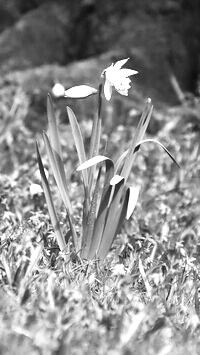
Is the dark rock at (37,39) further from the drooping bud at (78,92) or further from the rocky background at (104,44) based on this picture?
the drooping bud at (78,92)

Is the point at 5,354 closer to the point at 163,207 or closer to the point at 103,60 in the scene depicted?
the point at 163,207

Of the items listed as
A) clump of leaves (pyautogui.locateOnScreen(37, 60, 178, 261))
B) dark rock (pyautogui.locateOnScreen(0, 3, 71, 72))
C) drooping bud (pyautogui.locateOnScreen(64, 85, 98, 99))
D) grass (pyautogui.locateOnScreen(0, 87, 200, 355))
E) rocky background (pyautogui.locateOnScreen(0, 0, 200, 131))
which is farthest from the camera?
dark rock (pyautogui.locateOnScreen(0, 3, 71, 72))

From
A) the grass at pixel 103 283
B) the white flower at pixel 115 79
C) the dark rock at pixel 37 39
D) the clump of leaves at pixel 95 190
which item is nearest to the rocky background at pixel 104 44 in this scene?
the dark rock at pixel 37 39

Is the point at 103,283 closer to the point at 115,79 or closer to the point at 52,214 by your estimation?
the point at 52,214

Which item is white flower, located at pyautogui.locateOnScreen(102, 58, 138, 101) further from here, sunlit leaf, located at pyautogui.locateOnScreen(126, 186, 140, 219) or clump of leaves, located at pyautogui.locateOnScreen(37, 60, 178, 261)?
sunlit leaf, located at pyautogui.locateOnScreen(126, 186, 140, 219)

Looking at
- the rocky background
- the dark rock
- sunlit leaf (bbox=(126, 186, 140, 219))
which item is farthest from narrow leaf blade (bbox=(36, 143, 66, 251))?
the dark rock

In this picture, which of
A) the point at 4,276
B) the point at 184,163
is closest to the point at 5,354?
the point at 4,276
